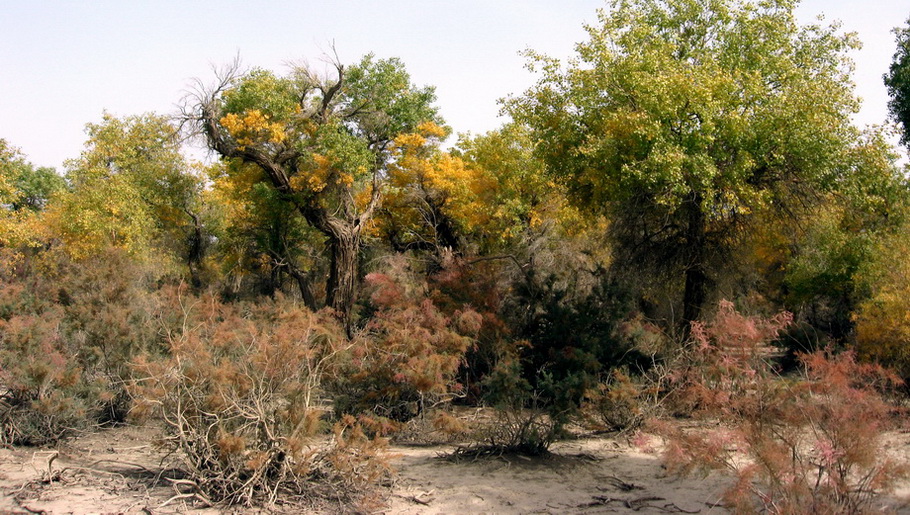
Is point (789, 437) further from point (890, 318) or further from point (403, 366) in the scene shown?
point (890, 318)

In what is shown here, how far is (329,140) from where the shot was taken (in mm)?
21219

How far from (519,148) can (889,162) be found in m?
14.8

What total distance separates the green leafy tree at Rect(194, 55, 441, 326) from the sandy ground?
33.7 ft

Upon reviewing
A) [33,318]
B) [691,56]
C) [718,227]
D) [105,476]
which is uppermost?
[691,56]

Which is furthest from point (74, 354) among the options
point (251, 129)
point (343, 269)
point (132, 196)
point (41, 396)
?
point (132, 196)

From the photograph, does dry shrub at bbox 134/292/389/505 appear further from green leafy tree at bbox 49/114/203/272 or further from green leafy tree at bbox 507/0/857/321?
green leafy tree at bbox 49/114/203/272

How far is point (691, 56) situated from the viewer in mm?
14633

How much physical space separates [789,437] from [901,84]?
695 inches

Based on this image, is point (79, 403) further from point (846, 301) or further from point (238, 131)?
point (846, 301)

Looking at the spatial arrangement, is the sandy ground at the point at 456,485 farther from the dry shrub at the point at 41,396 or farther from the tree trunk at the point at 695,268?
the tree trunk at the point at 695,268

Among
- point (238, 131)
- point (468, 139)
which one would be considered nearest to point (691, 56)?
point (238, 131)

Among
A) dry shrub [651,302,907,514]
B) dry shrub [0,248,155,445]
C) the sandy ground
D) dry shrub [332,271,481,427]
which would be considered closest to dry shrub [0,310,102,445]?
dry shrub [0,248,155,445]

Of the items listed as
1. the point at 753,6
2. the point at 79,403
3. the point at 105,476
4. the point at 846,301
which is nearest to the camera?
the point at 105,476

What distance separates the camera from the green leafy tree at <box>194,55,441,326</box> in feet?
69.8
